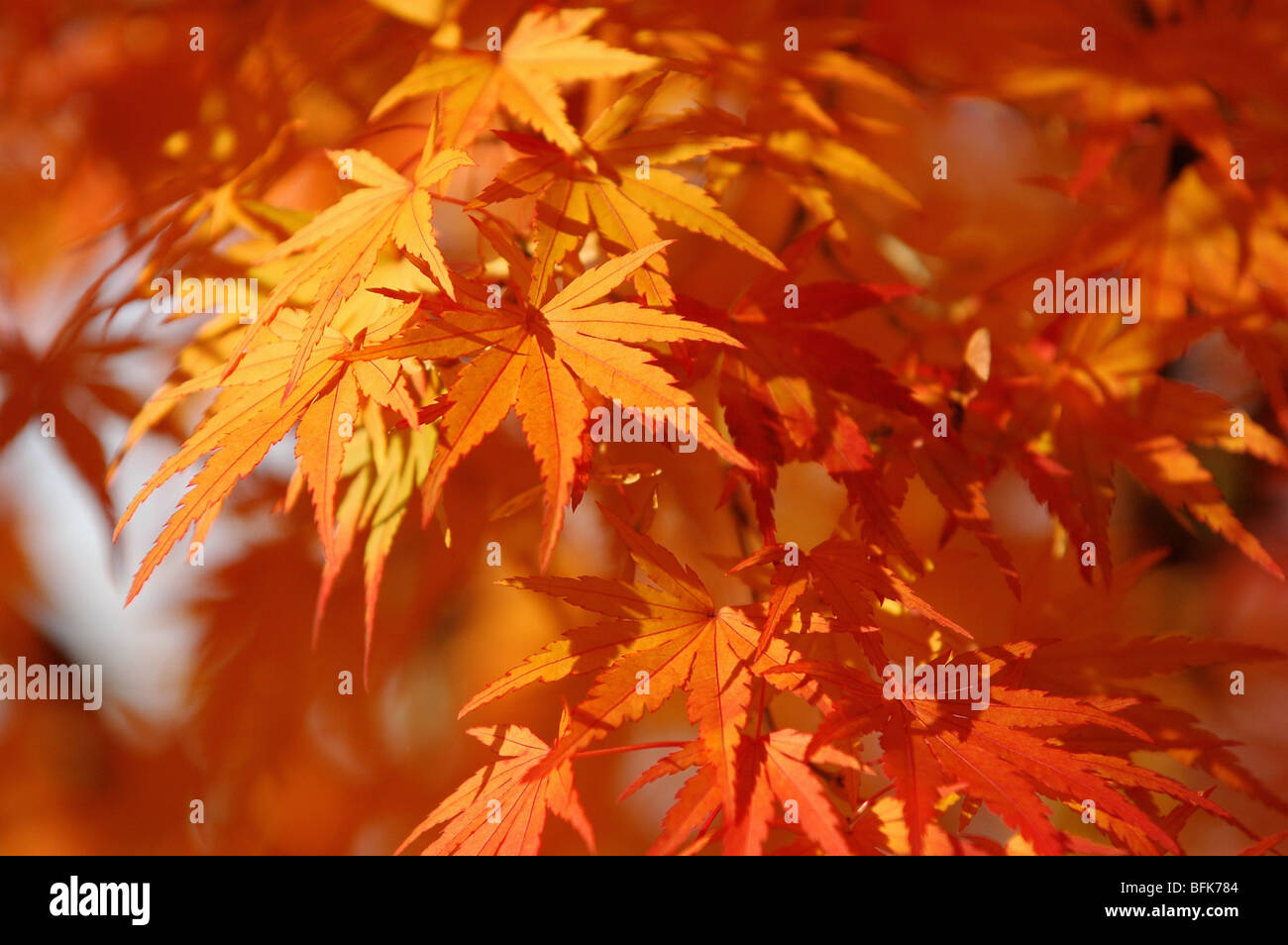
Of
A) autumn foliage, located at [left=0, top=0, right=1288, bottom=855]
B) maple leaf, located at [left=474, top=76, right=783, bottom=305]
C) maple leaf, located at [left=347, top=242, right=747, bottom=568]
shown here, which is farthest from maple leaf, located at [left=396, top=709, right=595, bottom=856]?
maple leaf, located at [left=474, top=76, right=783, bottom=305]

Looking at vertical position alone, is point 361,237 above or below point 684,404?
above

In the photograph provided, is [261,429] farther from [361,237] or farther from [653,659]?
[653,659]

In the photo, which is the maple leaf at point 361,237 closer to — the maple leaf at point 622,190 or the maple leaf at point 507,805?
the maple leaf at point 622,190

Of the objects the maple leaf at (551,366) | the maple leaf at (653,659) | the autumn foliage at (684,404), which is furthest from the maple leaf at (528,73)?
the maple leaf at (653,659)

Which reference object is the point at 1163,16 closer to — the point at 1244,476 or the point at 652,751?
the point at 1244,476

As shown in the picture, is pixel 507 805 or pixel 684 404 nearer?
pixel 684 404

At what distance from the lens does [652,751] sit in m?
1.09

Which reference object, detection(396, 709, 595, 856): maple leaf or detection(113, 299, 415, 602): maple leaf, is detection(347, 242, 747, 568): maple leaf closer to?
detection(113, 299, 415, 602): maple leaf

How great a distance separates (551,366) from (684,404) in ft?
0.30

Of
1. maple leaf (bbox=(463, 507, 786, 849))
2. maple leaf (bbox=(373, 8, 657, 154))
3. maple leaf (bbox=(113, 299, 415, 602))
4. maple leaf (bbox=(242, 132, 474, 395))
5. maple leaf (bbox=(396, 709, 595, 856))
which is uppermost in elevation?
maple leaf (bbox=(373, 8, 657, 154))

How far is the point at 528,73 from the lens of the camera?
1.93 feet

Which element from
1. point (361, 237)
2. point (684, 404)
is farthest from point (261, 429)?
point (684, 404)

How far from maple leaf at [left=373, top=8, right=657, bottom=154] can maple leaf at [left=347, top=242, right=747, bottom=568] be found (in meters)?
0.13

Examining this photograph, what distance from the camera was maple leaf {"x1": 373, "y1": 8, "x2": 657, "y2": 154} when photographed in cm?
56
